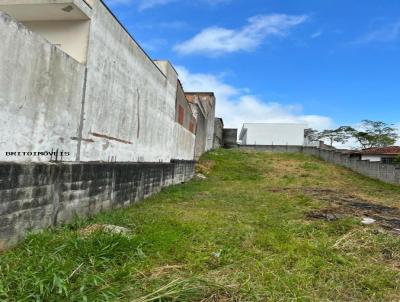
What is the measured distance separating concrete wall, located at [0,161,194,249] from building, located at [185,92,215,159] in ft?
36.1

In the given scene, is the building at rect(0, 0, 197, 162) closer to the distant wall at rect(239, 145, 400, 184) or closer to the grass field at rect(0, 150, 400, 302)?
the grass field at rect(0, 150, 400, 302)

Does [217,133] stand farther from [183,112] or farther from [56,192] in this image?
[56,192]

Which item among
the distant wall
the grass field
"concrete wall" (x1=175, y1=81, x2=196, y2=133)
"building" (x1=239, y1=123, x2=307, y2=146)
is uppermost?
"building" (x1=239, y1=123, x2=307, y2=146)

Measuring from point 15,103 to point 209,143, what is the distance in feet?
72.7

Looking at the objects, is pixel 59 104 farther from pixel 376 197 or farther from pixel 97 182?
pixel 376 197

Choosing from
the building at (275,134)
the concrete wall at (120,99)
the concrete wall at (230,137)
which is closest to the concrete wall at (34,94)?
the concrete wall at (120,99)

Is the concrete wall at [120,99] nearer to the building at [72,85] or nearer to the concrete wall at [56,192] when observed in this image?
the building at [72,85]

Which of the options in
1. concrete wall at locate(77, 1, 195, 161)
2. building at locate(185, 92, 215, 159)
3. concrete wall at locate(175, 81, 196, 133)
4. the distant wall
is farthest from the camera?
building at locate(185, 92, 215, 159)

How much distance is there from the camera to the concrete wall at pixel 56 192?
157 inches

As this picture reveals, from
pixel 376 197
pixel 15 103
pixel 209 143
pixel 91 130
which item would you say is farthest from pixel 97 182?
pixel 209 143

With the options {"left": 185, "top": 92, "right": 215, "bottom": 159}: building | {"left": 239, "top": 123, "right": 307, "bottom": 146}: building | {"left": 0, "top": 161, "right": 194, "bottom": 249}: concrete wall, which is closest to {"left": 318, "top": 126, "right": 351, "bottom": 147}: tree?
{"left": 239, "top": 123, "right": 307, "bottom": 146}: building

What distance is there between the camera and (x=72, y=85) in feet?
18.1

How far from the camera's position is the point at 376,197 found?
12.2 meters

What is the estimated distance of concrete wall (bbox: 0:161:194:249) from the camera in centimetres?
398
